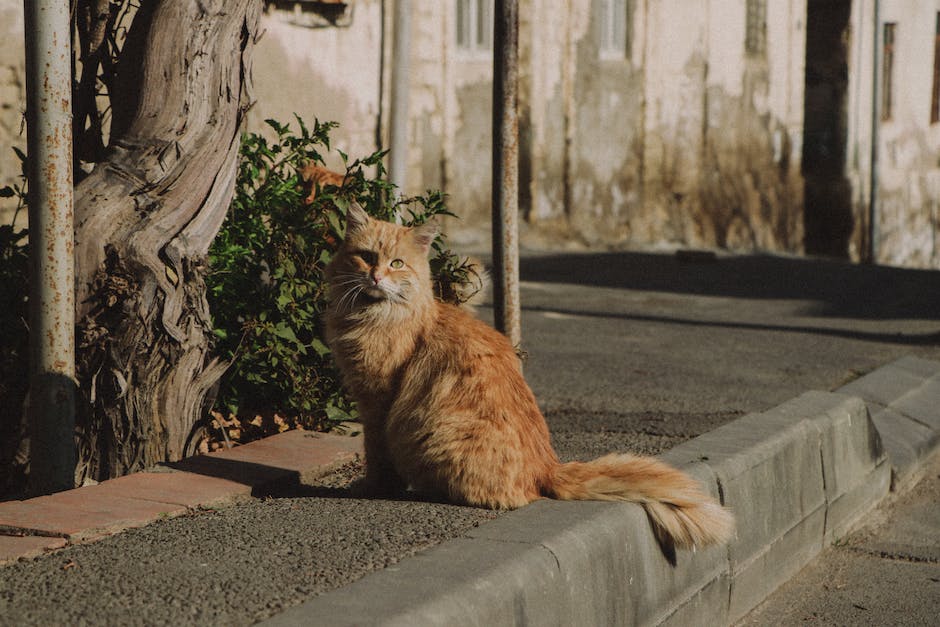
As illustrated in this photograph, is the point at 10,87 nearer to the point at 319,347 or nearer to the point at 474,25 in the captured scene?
the point at 319,347

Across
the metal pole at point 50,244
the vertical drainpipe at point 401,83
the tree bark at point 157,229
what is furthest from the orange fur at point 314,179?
the metal pole at point 50,244

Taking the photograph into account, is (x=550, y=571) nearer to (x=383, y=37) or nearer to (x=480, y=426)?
(x=480, y=426)

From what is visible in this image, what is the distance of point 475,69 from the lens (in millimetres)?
13570

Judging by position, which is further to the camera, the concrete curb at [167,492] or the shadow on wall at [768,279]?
the shadow on wall at [768,279]

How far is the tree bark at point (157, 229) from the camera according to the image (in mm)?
4234

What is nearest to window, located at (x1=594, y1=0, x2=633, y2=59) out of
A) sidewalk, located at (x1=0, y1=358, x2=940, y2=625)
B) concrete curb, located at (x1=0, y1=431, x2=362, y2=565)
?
sidewalk, located at (x1=0, y1=358, x2=940, y2=625)

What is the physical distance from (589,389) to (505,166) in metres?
1.64

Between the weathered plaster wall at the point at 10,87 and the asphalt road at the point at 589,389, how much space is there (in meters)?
3.45

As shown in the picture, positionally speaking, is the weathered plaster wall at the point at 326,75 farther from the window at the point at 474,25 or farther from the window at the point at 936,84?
the window at the point at 936,84

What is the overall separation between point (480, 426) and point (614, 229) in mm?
12143

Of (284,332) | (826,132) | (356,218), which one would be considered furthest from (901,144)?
(356,218)

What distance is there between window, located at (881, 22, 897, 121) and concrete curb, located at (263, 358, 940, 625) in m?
17.0

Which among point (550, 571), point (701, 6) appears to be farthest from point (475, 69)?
point (550, 571)

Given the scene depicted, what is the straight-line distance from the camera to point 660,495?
3.63m
